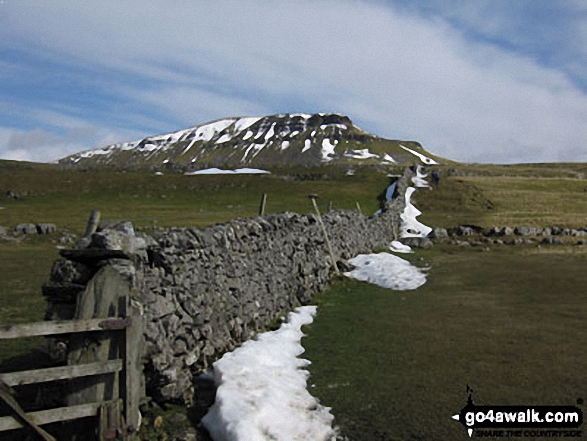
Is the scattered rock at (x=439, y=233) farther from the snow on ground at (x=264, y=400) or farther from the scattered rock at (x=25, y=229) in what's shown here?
the snow on ground at (x=264, y=400)

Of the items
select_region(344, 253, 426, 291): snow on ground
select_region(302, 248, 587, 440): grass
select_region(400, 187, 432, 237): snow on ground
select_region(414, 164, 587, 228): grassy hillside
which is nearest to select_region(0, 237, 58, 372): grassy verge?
select_region(302, 248, 587, 440): grass

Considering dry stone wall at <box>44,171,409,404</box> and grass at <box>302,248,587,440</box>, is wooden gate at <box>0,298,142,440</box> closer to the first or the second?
dry stone wall at <box>44,171,409,404</box>

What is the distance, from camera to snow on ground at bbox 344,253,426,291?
20100 millimetres

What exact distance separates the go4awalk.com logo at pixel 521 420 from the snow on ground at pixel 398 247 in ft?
73.5

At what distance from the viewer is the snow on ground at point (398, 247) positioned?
102ft

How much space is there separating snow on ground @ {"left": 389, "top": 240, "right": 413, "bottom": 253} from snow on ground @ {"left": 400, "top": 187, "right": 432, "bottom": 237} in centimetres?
521

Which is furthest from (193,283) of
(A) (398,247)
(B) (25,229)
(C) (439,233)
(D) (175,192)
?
(D) (175,192)

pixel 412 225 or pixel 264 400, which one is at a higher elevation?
pixel 412 225

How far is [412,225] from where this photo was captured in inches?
1634

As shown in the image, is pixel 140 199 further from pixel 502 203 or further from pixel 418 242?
pixel 502 203

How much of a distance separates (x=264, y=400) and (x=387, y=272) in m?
14.1

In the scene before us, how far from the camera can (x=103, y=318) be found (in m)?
7.01

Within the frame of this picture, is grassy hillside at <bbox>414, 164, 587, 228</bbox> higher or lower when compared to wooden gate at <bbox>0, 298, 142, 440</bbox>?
higher

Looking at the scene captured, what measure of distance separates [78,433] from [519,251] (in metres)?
28.9
